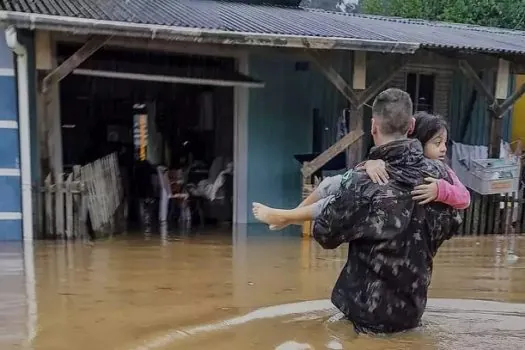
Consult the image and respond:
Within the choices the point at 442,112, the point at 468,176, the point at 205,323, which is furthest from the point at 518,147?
the point at 205,323

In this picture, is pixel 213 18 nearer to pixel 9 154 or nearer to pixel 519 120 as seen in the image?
pixel 9 154


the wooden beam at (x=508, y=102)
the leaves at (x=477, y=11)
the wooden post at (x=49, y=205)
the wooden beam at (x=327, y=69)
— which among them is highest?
the leaves at (x=477, y=11)

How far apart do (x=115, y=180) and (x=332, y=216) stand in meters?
6.54

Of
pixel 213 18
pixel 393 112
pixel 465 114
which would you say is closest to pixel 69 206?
pixel 213 18

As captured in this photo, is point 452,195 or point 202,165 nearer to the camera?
point 452,195

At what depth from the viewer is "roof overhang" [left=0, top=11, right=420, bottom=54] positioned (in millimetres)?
6910

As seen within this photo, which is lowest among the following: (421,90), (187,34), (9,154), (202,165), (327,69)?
(202,165)

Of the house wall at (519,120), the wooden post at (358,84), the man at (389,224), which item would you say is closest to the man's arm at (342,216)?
the man at (389,224)

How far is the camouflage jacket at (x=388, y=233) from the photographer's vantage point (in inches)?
134

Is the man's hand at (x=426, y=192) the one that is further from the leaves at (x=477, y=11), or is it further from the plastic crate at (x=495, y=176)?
the leaves at (x=477, y=11)

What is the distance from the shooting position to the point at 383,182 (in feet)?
11.2

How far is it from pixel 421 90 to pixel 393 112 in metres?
9.36

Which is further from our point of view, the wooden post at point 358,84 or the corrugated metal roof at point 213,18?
the wooden post at point 358,84

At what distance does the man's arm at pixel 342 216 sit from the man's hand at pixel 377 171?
0.27 feet
